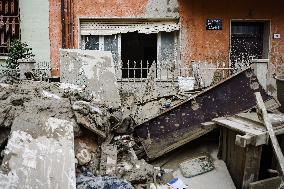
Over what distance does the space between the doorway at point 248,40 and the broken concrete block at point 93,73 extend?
5.65 metres

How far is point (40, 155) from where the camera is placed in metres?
4.18

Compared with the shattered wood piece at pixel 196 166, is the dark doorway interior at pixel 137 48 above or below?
above

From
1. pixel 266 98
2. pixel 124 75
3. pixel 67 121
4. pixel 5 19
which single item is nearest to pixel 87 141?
pixel 67 121

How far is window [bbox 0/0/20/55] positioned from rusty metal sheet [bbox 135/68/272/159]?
677 centimetres

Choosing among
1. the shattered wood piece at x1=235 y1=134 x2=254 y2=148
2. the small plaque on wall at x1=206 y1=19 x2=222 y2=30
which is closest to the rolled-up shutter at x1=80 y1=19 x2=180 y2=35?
the small plaque on wall at x1=206 y1=19 x2=222 y2=30

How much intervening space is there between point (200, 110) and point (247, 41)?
657 centimetres

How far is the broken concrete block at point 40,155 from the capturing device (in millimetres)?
3894

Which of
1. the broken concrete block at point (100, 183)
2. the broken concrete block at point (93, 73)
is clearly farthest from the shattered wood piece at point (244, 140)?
the broken concrete block at point (93, 73)

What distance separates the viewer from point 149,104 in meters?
6.91

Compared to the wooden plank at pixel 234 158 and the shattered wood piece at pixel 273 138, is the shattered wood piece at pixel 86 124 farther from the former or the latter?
the shattered wood piece at pixel 273 138

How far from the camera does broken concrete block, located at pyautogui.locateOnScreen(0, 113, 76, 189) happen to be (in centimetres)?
389

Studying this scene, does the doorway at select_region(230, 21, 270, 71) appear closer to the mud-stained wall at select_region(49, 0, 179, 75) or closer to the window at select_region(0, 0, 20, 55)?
the mud-stained wall at select_region(49, 0, 179, 75)

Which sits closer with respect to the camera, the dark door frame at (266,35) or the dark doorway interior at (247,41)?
the dark door frame at (266,35)

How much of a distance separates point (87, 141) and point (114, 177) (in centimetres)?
76
